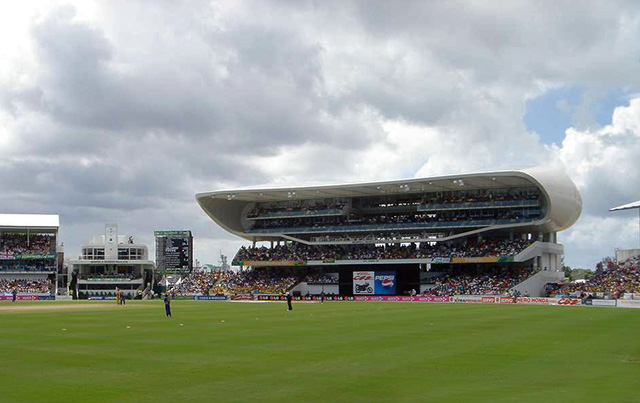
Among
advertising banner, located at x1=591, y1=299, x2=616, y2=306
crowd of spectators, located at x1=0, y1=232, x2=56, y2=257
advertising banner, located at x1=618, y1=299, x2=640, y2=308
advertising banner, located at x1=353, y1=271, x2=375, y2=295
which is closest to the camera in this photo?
advertising banner, located at x1=618, y1=299, x2=640, y2=308

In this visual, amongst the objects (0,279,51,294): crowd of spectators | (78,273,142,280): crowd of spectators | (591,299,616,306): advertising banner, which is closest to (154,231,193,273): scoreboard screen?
(78,273,142,280): crowd of spectators

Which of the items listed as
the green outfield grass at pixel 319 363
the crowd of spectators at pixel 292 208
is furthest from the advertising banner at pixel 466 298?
the green outfield grass at pixel 319 363

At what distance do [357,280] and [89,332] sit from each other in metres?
60.5

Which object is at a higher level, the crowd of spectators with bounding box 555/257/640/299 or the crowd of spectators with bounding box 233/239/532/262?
the crowd of spectators with bounding box 233/239/532/262

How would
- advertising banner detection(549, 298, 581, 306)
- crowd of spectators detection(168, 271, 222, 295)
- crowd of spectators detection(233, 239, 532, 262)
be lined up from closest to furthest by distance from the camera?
advertising banner detection(549, 298, 581, 306)
crowd of spectators detection(233, 239, 532, 262)
crowd of spectators detection(168, 271, 222, 295)

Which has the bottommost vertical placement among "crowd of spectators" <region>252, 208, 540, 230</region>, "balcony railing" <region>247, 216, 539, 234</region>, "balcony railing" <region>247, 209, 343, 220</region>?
"balcony railing" <region>247, 216, 539, 234</region>

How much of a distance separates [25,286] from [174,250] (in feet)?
67.5

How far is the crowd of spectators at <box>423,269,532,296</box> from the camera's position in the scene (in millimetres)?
80738

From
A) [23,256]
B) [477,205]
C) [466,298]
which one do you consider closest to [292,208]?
[477,205]

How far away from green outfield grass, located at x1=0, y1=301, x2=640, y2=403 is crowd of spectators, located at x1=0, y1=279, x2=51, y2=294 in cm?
6875

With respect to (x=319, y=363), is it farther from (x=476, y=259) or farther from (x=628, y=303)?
(x=476, y=259)

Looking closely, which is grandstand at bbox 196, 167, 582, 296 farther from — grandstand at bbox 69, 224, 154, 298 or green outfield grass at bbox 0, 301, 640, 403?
green outfield grass at bbox 0, 301, 640, 403

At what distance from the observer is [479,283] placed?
83.2 m

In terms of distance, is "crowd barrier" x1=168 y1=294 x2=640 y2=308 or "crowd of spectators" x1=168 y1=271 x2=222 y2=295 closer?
"crowd barrier" x1=168 y1=294 x2=640 y2=308
